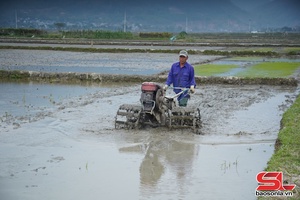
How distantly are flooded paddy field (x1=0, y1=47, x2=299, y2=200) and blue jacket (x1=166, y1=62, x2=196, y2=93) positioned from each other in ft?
3.32

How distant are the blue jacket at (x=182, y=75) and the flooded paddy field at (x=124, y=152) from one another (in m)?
1.01

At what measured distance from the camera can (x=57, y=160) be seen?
703 cm

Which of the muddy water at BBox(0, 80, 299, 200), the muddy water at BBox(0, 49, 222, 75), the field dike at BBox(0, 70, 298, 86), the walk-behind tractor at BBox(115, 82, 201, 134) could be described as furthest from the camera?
the muddy water at BBox(0, 49, 222, 75)

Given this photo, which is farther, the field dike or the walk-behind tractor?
the field dike

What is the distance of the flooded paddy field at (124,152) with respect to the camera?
585 cm

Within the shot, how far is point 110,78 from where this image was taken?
17.7 meters

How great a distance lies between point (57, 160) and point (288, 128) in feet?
13.5

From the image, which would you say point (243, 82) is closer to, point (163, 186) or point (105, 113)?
point (105, 113)

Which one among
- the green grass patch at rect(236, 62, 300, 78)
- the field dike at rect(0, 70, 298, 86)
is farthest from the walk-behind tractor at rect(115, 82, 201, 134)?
the green grass patch at rect(236, 62, 300, 78)

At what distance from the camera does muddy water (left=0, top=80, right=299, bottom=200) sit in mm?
5836

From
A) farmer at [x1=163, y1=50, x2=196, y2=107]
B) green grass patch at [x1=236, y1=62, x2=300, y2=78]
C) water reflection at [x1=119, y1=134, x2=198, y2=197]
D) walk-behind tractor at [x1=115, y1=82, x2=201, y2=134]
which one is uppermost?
farmer at [x1=163, y1=50, x2=196, y2=107]

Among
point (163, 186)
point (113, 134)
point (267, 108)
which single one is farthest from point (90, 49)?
point (163, 186)

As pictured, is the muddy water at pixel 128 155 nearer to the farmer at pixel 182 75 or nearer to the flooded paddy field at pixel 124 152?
the flooded paddy field at pixel 124 152

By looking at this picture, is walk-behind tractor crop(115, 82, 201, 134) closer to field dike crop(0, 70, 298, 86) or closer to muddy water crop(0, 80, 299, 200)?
muddy water crop(0, 80, 299, 200)
